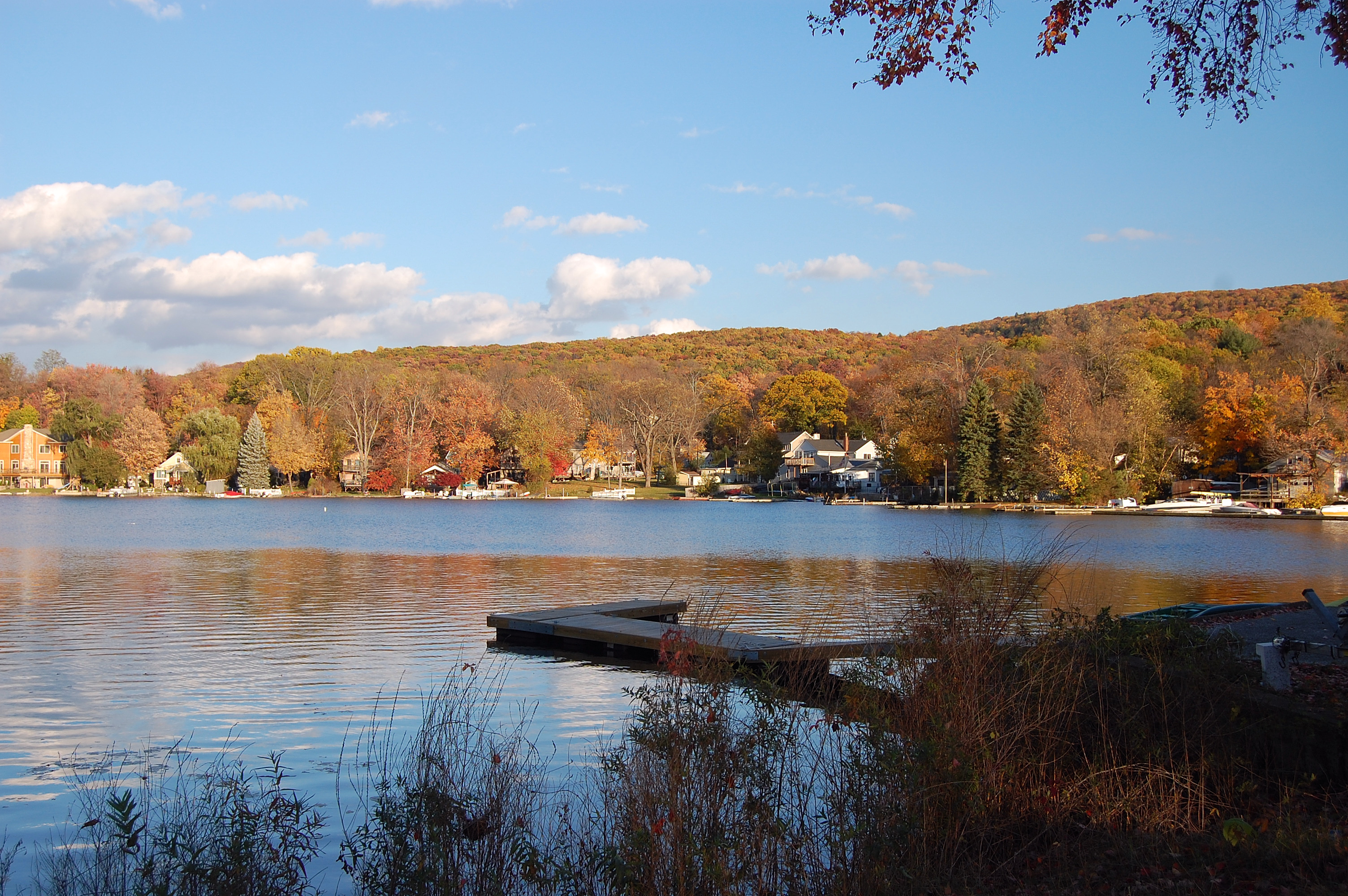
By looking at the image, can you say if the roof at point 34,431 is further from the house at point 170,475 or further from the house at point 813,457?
the house at point 813,457

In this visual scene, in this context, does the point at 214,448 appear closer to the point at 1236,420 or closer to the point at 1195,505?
the point at 1195,505

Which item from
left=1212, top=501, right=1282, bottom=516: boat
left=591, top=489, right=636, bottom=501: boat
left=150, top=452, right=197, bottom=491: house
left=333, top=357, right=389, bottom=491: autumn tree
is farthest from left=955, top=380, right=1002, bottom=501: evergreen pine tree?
left=150, top=452, right=197, bottom=491: house

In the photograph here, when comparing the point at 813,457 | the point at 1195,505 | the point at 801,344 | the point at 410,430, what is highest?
the point at 801,344

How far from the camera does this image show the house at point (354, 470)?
88.6 metres

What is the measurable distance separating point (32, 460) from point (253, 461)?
2626 cm

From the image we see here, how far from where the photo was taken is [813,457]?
100 metres

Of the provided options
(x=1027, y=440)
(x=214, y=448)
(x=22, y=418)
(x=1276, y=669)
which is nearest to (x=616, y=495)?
(x=214, y=448)

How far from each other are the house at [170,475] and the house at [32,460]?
9.91m

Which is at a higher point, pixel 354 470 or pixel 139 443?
pixel 139 443

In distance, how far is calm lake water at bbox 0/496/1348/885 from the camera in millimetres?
9969

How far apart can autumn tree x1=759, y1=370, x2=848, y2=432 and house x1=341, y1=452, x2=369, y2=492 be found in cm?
4087

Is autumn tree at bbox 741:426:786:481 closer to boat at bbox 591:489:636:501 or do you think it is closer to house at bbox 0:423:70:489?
boat at bbox 591:489:636:501

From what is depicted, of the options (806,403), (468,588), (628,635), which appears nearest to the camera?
(628,635)

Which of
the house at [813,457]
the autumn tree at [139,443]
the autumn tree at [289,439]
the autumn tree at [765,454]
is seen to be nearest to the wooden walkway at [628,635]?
the autumn tree at [289,439]
